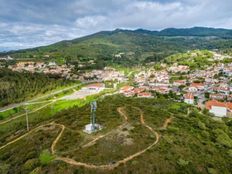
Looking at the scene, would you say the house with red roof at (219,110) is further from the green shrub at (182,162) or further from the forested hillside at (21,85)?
the forested hillside at (21,85)

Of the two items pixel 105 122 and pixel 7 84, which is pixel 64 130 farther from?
pixel 7 84

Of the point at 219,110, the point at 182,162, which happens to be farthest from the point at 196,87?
the point at 182,162

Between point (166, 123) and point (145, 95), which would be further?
point (145, 95)

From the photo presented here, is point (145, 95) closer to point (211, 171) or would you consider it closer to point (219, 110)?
point (219, 110)

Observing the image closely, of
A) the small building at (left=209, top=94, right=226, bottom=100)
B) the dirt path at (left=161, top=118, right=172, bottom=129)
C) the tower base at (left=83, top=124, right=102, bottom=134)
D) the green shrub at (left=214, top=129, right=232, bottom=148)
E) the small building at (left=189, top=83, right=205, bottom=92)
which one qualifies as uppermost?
the tower base at (left=83, top=124, right=102, bottom=134)

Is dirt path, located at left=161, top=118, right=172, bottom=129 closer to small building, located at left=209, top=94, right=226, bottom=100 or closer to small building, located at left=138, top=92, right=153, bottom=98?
small building, located at left=138, top=92, right=153, bottom=98

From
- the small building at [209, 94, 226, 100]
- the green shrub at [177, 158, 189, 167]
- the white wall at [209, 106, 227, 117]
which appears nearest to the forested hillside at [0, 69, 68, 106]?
the small building at [209, 94, 226, 100]

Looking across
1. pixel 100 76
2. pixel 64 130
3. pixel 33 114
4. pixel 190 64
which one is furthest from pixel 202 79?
pixel 64 130
